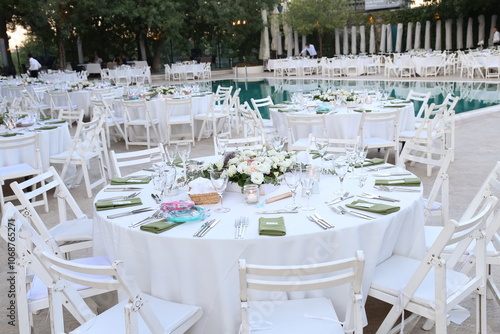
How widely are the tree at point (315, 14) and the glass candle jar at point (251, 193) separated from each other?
75.9ft

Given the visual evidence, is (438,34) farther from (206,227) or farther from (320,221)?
(206,227)

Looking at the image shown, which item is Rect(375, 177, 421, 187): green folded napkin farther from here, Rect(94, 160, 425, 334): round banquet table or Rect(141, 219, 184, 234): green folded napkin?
Rect(141, 219, 184, 234): green folded napkin

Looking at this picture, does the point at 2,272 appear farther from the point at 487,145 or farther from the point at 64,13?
the point at 64,13

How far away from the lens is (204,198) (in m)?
2.85

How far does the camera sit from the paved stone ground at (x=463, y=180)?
9.64ft

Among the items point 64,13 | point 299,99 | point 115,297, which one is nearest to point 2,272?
point 115,297

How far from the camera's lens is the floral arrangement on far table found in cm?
292

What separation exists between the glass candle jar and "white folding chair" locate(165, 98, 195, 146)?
5.21 meters

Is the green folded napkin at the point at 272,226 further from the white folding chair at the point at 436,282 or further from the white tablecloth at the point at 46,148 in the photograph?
the white tablecloth at the point at 46,148

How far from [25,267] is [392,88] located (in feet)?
47.4

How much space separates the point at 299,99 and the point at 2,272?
4.63 m

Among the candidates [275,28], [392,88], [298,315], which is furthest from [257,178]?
[275,28]

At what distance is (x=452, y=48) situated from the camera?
91.2 feet

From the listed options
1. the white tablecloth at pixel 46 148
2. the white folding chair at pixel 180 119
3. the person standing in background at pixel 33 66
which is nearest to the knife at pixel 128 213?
the white tablecloth at pixel 46 148
